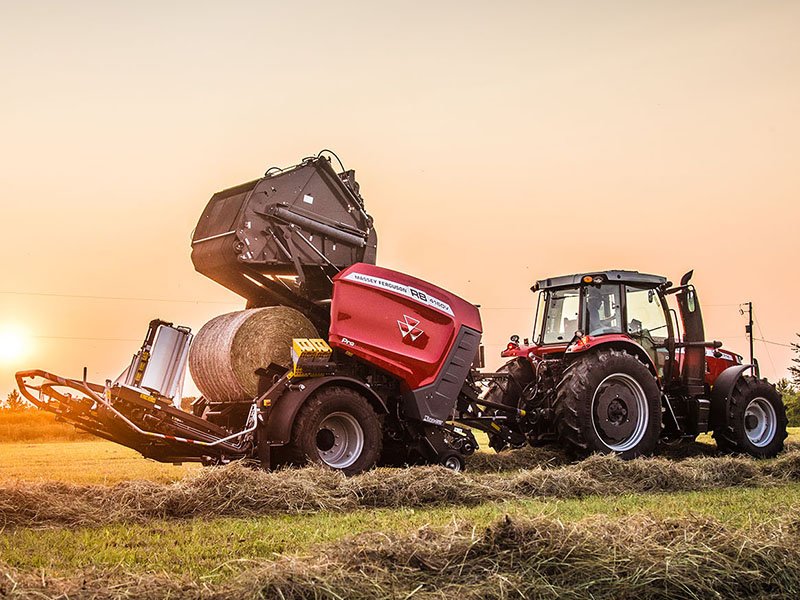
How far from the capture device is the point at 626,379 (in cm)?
1095

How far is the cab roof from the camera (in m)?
11.5

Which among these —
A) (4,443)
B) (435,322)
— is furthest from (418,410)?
(4,443)

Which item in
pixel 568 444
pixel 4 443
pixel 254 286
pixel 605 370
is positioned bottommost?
pixel 4 443

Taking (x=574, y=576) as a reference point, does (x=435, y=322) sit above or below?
above

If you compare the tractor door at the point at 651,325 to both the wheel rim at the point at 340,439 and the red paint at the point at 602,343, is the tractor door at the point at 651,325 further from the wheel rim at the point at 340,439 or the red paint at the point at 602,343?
the wheel rim at the point at 340,439

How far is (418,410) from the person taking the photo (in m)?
9.58

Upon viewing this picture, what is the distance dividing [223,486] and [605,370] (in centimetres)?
508

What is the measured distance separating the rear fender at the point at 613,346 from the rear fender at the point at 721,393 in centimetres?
118

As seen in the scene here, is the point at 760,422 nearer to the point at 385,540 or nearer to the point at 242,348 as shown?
the point at 242,348

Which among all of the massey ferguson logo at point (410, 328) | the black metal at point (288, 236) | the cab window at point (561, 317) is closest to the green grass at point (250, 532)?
the massey ferguson logo at point (410, 328)

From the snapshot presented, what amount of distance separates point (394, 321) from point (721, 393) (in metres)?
5.04

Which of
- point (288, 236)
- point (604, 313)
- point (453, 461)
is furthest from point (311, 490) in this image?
Result: point (604, 313)

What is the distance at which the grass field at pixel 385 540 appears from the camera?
4.06 meters

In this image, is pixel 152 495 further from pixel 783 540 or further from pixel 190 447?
pixel 783 540
